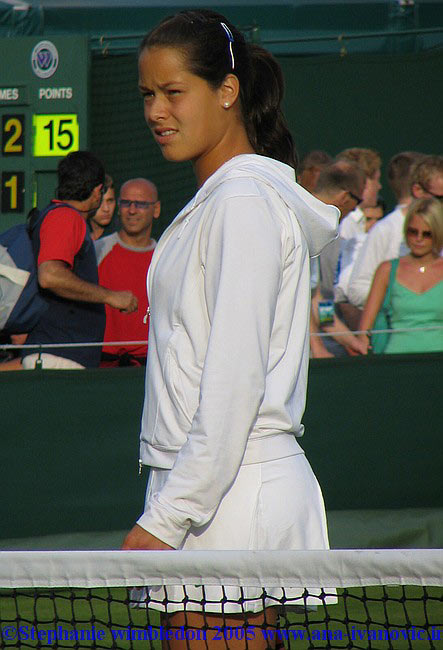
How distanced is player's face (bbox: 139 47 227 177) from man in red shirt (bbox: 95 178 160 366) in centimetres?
446

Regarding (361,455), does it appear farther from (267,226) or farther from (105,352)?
(267,226)

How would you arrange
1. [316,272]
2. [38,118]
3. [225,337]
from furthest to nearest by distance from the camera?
[38,118]
[316,272]
[225,337]

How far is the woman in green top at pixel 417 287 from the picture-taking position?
6.49 m

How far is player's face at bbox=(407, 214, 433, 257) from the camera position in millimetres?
6551

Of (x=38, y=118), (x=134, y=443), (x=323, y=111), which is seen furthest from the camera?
(x=323, y=111)

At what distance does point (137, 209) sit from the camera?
284 inches

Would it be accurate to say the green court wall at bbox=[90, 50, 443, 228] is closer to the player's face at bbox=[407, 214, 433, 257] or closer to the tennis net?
the player's face at bbox=[407, 214, 433, 257]

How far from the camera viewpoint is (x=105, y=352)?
6.21m

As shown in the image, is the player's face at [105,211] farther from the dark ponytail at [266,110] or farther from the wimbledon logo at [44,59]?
the dark ponytail at [266,110]

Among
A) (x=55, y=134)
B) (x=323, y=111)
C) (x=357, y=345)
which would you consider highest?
(x=323, y=111)

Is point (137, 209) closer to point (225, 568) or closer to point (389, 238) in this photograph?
point (389, 238)

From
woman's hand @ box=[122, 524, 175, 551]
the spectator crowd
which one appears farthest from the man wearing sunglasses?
woman's hand @ box=[122, 524, 175, 551]

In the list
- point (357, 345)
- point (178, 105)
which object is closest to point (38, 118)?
point (357, 345)

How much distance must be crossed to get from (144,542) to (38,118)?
8021 mm
